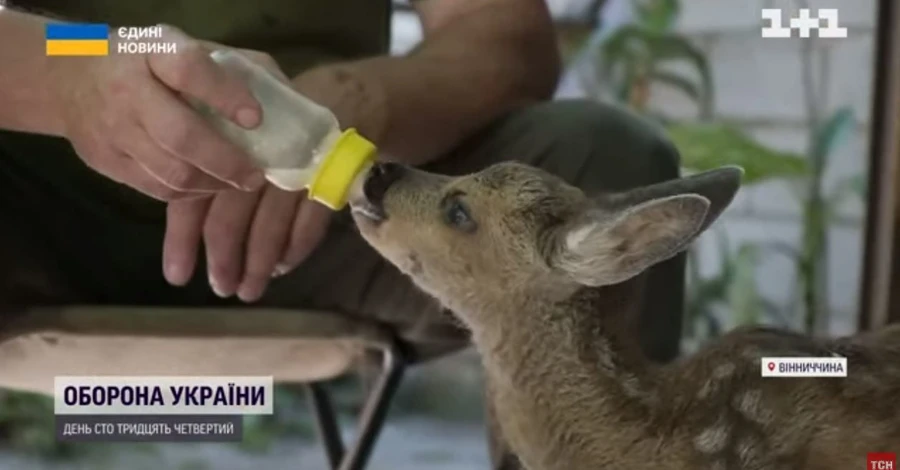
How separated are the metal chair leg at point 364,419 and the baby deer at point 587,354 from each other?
122mm

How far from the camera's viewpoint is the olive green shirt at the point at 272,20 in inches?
27.8

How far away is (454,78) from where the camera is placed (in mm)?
769

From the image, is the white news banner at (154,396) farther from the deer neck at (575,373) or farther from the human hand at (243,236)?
the deer neck at (575,373)

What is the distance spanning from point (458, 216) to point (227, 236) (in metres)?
0.15

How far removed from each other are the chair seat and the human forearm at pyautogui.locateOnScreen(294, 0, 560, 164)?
127 millimetres

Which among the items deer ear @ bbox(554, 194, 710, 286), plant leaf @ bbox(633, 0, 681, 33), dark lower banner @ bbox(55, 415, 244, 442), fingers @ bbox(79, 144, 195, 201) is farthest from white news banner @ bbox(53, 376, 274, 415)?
plant leaf @ bbox(633, 0, 681, 33)

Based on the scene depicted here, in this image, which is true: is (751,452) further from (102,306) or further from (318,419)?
(102,306)

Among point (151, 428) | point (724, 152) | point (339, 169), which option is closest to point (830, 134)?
point (724, 152)

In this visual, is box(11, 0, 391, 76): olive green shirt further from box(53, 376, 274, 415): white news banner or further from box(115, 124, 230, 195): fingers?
box(53, 376, 274, 415): white news banner

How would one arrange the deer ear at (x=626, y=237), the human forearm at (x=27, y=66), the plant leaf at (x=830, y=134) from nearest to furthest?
the deer ear at (x=626, y=237) → the human forearm at (x=27, y=66) → the plant leaf at (x=830, y=134)

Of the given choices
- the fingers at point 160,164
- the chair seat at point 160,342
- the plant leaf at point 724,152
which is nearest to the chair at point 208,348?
the chair seat at point 160,342

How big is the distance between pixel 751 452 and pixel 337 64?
Result: 0.32 m

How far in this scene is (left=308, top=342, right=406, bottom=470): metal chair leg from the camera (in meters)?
0.79

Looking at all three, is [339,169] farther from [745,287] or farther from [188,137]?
[745,287]
